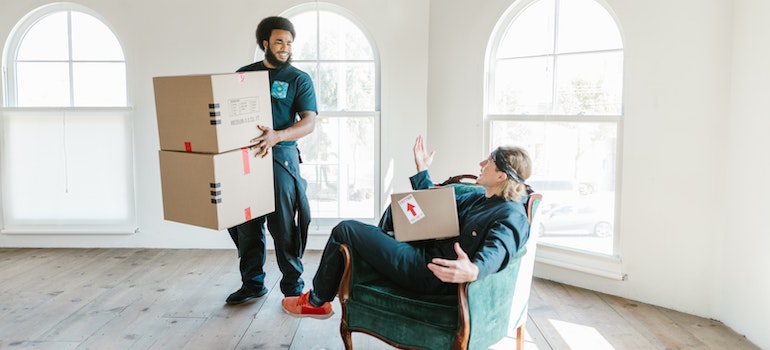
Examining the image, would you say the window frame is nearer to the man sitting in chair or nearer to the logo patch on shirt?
the man sitting in chair

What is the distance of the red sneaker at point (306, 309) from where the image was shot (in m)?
3.21

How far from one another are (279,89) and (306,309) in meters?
1.13

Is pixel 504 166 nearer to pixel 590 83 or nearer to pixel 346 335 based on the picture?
pixel 346 335

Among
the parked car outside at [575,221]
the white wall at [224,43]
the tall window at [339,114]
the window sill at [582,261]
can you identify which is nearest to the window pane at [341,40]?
the tall window at [339,114]

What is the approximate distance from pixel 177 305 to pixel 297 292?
2.34ft

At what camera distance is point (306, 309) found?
3.22 meters

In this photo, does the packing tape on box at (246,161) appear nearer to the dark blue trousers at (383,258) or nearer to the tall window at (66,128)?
the dark blue trousers at (383,258)

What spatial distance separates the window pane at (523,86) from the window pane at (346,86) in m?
1.02

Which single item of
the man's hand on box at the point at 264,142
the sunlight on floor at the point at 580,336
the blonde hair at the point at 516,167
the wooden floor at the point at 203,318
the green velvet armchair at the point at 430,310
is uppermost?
the man's hand on box at the point at 264,142

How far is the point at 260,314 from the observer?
11.3 ft

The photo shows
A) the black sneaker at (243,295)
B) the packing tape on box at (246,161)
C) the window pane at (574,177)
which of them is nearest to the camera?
the packing tape on box at (246,161)

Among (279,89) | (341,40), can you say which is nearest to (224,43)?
(341,40)

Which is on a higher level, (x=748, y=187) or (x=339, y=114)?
(x=339, y=114)

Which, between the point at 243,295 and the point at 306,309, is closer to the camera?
the point at 306,309
